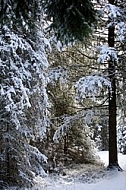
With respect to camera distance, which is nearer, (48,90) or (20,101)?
(20,101)

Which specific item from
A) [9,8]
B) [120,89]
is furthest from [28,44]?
[9,8]

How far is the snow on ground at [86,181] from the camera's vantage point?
941cm

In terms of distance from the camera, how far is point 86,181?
1048cm

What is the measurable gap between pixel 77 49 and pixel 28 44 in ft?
11.1

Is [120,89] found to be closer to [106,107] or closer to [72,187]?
[106,107]

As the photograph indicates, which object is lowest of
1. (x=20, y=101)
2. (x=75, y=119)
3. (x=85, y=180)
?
(x=85, y=180)

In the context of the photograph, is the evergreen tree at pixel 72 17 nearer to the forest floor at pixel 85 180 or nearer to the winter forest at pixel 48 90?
the winter forest at pixel 48 90

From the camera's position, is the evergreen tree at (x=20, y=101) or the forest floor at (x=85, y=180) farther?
the forest floor at (x=85, y=180)

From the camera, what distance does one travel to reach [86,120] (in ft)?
37.8

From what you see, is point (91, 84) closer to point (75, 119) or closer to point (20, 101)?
point (75, 119)

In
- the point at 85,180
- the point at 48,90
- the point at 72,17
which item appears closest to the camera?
the point at 72,17

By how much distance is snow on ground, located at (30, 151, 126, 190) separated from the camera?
9.41 meters

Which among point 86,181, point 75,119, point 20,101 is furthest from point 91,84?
point 86,181

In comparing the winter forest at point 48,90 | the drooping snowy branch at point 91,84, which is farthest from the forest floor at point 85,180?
the drooping snowy branch at point 91,84
